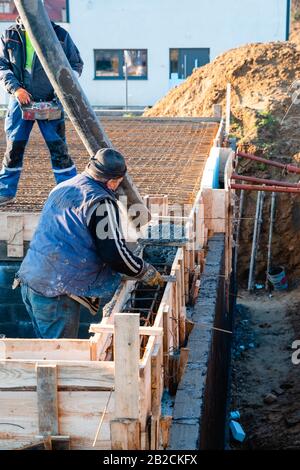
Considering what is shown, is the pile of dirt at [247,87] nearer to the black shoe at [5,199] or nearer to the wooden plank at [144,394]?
the black shoe at [5,199]

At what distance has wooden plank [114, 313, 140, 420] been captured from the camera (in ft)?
12.6

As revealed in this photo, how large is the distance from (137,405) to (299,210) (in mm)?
11154

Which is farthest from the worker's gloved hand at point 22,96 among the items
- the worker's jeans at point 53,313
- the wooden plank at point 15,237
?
the worker's jeans at point 53,313

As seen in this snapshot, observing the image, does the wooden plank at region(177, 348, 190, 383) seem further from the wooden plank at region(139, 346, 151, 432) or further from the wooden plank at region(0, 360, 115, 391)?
the wooden plank at region(0, 360, 115, 391)

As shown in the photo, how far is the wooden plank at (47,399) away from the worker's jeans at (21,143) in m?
3.74

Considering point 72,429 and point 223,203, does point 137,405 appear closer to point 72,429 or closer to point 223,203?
point 72,429

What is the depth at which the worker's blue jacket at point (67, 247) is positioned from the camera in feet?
15.8

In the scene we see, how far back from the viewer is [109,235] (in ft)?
15.5

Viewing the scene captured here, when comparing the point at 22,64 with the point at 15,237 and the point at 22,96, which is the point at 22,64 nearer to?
the point at 22,96

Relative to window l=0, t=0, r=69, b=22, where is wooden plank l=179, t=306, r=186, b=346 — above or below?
below

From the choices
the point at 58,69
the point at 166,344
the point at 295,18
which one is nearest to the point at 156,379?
the point at 166,344

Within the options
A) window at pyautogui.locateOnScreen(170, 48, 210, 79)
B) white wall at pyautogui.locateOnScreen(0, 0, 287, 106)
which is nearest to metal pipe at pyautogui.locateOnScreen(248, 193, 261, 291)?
white wall at pyautogui.locateOnScreen(0, 0, 287, 106)

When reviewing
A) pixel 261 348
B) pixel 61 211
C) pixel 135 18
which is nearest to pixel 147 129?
pixel 261 348

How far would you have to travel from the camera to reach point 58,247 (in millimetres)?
4883
